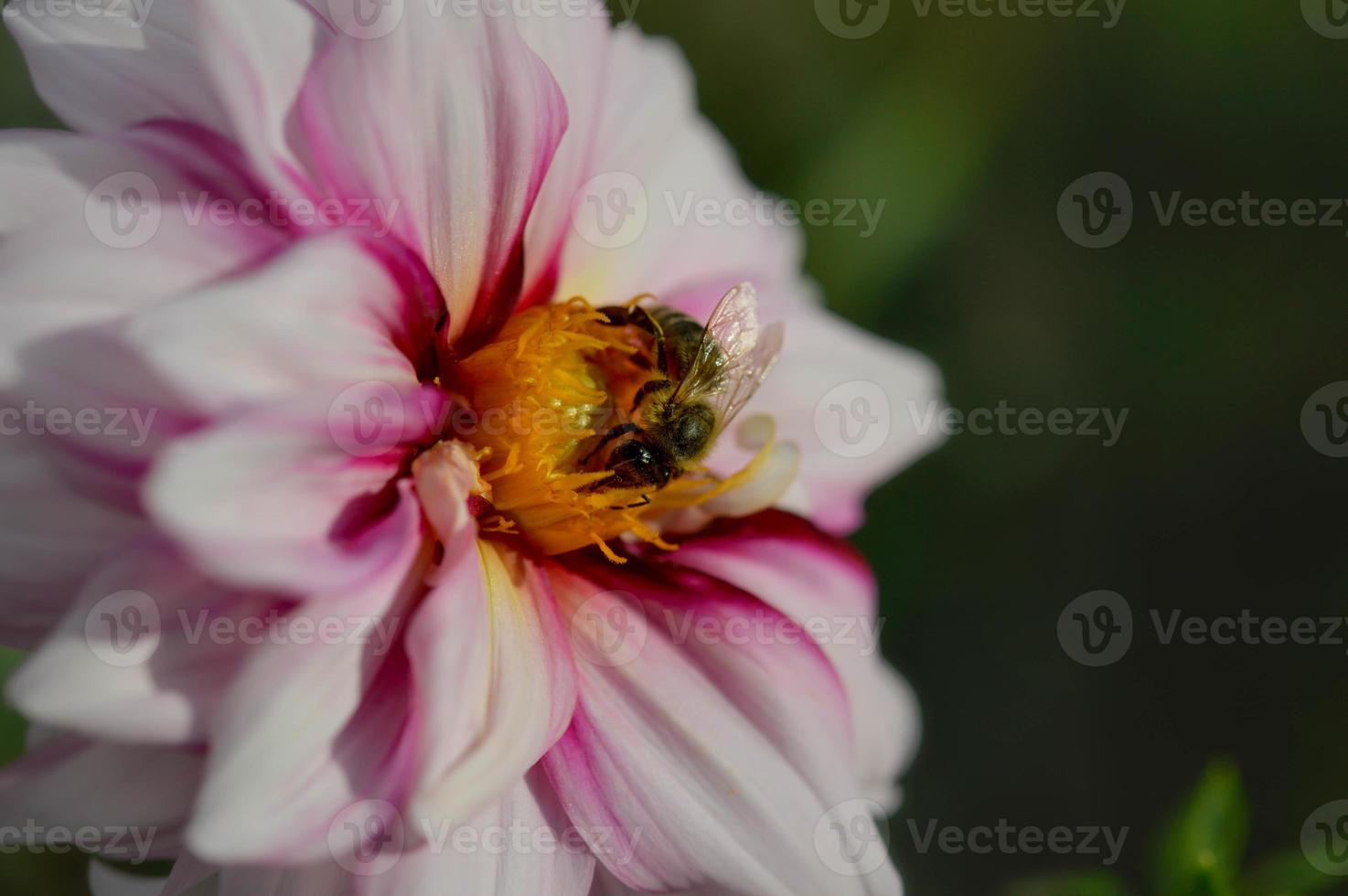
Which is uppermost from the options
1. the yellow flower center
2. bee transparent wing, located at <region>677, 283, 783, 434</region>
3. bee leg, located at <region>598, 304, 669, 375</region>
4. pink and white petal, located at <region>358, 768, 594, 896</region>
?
bee transparent wing, located at <region>677, 283, 783, 434</region>

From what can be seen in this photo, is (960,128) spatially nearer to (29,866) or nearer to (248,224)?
(248,224)

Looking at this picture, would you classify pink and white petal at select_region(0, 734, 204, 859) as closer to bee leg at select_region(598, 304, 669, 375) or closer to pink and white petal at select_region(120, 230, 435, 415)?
pink and white petal at select_region(120, 230, 435, 415)

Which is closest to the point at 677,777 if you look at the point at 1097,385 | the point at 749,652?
the point at 749,652

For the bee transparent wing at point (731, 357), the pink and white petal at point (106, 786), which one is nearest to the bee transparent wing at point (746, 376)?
the bee transparent wing at point (731, 357)

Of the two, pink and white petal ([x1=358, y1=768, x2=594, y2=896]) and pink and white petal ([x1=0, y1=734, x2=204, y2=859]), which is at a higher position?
pink and white petal ([x1=358, y1=768, x2=594, y2=896])

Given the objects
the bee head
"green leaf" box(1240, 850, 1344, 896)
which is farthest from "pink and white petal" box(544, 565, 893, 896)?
"green leaf" box(1240, 850, 1344, 896)

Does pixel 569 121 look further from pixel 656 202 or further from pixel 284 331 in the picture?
pixel 284 331
